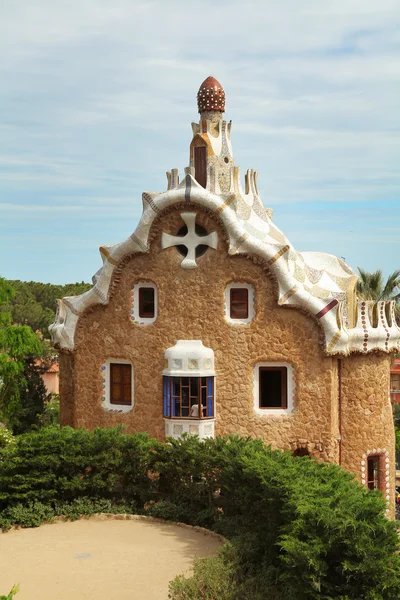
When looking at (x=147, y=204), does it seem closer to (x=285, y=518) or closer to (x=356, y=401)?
(x=356, y=401)

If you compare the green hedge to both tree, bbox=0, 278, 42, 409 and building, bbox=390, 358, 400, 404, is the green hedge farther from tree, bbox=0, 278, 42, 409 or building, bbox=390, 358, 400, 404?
building, bbox=390, 358, 400, 404

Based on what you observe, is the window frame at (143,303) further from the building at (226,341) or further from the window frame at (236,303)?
the window frame at (236,303)

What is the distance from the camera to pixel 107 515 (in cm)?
1634

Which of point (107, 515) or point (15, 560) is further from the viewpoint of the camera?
point (107, 515)

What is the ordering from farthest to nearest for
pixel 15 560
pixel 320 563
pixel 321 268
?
pixel 321 268 → pixel 15 560 → pixel 320 563

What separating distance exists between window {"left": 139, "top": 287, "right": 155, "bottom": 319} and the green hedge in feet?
12.9

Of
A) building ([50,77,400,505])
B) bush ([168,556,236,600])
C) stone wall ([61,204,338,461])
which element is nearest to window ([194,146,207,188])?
building ([50,77,400,505])

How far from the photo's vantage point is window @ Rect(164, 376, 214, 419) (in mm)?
19141

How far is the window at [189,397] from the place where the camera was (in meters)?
19.1

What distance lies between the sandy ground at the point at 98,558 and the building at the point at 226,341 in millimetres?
4215

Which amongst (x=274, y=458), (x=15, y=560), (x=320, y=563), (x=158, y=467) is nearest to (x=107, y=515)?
(x=158, y=467)

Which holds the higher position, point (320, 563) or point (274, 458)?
point (274, 458)

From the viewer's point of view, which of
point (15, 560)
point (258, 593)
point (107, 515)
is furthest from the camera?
point (107, 515)

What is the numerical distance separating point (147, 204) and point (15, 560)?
931cm
